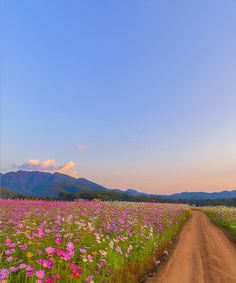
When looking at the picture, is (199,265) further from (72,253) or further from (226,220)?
(226,220)

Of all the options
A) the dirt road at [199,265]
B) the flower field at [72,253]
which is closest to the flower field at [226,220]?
the dirt road at [199,265]

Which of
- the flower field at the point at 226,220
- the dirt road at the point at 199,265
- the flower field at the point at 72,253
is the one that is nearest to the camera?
the flower field at the point at 72,253

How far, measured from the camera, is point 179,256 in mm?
11141

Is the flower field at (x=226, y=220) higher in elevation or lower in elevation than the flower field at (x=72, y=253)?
higher

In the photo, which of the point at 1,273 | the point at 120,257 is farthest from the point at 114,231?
the point at 1,273

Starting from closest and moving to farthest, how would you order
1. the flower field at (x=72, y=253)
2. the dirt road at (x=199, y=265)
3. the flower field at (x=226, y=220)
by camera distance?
the flower field at (x=72, y=253)
the dirt road at (x=199, y=265)
the flower field at (x=226, y=220)

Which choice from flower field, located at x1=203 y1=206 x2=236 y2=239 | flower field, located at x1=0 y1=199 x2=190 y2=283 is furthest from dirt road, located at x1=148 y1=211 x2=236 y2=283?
flower field, located at x1=203 y1=206 x2=236 y2=239

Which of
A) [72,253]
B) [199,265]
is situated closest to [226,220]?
[199,265]

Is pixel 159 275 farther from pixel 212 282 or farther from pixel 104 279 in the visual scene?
pixel 104 279

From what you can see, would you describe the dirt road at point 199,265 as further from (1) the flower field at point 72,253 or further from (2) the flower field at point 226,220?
(2) the flower field at point 226,220

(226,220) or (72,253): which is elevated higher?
(226,220)

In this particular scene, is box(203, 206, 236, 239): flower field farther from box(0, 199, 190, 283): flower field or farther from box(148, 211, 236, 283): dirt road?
box(0, 199, 190, 283): flower field

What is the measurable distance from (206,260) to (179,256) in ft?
3.17

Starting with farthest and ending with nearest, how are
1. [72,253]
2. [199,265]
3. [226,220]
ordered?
[226,220] → [199,265] → [72,253]
